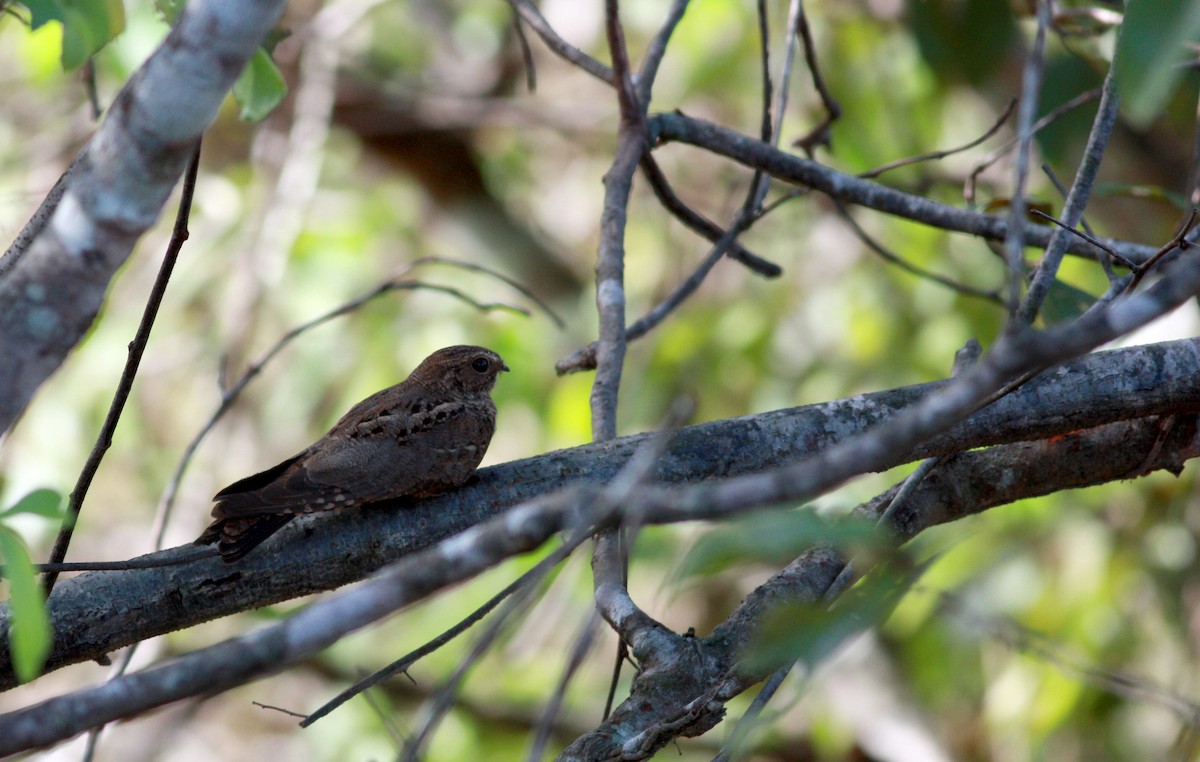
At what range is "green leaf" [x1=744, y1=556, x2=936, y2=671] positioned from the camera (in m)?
1.25

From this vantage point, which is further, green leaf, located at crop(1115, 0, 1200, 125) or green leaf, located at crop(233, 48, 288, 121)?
green leaf, located at crop(233, 48, 288, 121)

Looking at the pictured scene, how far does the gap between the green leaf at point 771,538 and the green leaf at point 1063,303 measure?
2.29 meters

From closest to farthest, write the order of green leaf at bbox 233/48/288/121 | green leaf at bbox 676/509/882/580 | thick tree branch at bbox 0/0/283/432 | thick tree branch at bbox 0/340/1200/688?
green leaf at bbox 676/509/882/580
thick tree branch at bbox 0/0/283/432
thick tree branch at bbox 0/340/1200/688
green leaf at bbox 233/48/288/121

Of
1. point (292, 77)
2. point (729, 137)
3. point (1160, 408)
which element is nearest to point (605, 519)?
point (1160, 408)

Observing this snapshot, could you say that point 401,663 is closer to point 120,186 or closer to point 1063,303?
point 120,186

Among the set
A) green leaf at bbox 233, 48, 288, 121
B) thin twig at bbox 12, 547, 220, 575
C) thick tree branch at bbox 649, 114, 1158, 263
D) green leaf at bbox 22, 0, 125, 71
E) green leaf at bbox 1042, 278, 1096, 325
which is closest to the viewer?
green leaf at bbox 22, 0, 125, 71

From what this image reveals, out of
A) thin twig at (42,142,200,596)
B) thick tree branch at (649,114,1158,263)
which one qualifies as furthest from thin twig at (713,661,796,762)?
thick tree branch at (649,114,1158,263)

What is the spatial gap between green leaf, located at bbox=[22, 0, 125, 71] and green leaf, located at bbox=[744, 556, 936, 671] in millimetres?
1542

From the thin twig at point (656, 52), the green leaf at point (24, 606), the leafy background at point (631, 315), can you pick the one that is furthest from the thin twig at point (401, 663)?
the thin twig at point (656, 52)

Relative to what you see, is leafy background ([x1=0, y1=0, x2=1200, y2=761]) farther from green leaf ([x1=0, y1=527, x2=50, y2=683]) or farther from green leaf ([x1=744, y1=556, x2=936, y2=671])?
green leaf ([x1=744, y1=556, x2=936, y2=671])

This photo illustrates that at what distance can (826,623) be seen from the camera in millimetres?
1277

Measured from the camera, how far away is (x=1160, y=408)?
8.54ft

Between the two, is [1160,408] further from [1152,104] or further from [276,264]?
[276,264]

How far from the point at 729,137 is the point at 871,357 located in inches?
100
